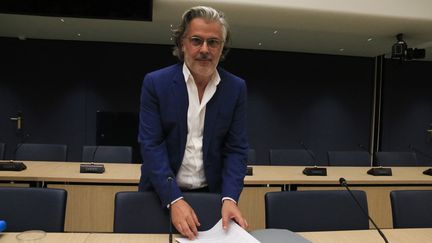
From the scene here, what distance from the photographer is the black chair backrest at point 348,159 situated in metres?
4.10

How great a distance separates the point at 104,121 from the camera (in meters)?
6.14

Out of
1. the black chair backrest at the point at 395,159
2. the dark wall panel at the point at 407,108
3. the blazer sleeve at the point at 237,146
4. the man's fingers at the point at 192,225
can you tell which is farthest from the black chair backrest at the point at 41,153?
the dark wall panel at the point at 407,108

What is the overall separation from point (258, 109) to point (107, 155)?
3678 mm

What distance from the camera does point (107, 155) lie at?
3.75 meters

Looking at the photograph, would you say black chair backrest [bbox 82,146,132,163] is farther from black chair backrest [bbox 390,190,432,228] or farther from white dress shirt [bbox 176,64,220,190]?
black chair backrest [bbox 390,190,432,228]

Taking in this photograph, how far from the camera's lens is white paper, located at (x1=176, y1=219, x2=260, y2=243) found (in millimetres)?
1132

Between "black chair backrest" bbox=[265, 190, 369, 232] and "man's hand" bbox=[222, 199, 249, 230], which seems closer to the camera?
"man's hand" bbox=[222, 199, 249, 230]

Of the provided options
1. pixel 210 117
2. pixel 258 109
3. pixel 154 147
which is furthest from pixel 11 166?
pixel 258 109

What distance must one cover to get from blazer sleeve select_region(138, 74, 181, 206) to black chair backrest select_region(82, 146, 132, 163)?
240cm

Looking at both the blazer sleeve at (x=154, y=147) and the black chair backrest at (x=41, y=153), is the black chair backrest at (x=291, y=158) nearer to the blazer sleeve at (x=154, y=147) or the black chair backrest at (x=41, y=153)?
the black chair backrest at (x=41, y=153)

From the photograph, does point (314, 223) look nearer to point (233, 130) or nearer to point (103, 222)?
point (233, 130)

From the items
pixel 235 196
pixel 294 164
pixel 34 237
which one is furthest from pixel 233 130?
pixel 294 164

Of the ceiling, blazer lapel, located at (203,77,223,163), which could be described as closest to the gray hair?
blazer lapel, located at (203,77,223,163)

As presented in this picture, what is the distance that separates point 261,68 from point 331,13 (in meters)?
2.95
